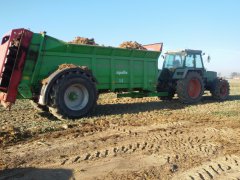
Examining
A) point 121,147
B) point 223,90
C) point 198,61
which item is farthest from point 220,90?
point 121,147

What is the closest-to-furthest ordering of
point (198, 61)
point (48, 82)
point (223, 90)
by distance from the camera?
point (48, 82)
point (198, 61)
point (223, 90)

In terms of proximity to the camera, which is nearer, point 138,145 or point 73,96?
point 138,145

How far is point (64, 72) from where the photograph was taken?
955 cm

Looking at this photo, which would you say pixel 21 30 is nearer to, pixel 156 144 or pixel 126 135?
pixel 126 135

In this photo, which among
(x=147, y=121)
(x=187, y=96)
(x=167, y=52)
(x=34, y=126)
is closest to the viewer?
(x=34, y=126)

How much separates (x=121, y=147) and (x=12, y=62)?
4.88 m

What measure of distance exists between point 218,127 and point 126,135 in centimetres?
271

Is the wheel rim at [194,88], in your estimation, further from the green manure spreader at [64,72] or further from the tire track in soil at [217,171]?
the tire track in soil at [217,171]

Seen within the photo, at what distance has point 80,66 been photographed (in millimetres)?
10195

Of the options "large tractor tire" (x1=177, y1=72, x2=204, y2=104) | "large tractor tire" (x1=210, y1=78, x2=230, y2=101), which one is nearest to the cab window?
"large tractor tire" (x1=177, y1=72, x2=204, y2=104)

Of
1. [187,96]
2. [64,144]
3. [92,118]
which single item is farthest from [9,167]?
[187,96]

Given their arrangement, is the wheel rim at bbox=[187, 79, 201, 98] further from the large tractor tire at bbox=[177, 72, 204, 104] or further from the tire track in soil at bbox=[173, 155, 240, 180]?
the tire track in soil at bbox=[173, 155, 240, 180]

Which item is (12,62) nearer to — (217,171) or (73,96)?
(73,96)

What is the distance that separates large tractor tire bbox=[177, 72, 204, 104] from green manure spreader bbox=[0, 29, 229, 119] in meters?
1.80
